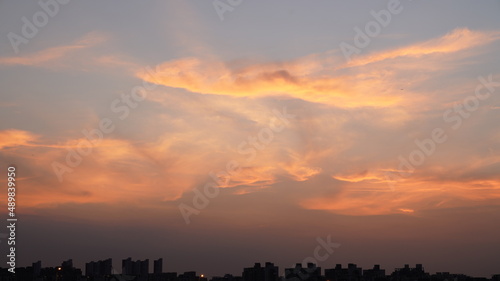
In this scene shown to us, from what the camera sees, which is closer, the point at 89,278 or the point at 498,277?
the point at 89,278

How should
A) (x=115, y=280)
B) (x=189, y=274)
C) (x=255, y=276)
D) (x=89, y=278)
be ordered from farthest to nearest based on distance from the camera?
(x=189, y=274)
(x=255, y=276)
(x=89, y=278)
(x=115, y=280)

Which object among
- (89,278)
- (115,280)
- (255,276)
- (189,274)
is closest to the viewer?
(115,280)

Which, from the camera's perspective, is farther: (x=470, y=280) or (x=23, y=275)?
(x=470, y=280)

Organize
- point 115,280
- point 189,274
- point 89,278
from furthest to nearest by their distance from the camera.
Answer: point 189,274
point 89,278
point 115,280

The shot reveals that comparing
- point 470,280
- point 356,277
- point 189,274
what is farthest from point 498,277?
point 189,274

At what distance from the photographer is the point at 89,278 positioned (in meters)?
105

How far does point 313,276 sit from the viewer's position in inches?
4316

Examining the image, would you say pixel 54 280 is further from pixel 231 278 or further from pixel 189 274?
pixel 231 278

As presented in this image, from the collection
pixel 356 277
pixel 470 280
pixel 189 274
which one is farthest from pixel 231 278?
pixel 470 280

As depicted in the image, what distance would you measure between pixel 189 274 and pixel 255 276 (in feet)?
50.5

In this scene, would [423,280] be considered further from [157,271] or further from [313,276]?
[157,271]

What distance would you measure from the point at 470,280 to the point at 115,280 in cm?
7118

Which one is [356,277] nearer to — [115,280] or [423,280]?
[423,280]

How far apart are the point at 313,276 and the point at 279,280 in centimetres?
622
